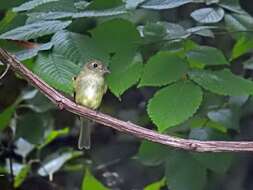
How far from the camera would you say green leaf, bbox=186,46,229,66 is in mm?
1995

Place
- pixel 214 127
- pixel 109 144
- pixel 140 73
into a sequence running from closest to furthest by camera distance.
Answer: pixel 140 73
pixel 214 127
pixel 109 144

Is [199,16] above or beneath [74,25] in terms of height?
beneath

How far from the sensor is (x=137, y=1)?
2031mm

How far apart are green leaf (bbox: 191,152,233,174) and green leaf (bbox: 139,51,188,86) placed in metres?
0.53

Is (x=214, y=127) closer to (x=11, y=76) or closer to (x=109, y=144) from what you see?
(x=11, y=76)

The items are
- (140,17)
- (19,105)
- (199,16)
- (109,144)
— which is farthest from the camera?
(109,144)

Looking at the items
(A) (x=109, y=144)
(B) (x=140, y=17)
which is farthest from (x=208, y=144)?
(A) (x=109, y=144)

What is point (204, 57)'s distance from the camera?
2021mm

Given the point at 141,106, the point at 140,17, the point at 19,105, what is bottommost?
the point at 141,106

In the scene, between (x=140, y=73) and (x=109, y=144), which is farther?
(x=109, y=144)

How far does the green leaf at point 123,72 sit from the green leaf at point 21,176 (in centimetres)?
106

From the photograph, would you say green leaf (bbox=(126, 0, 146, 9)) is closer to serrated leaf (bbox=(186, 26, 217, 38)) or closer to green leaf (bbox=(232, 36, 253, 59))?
serrated leaf (bbox=(186, 26, 217, 38))

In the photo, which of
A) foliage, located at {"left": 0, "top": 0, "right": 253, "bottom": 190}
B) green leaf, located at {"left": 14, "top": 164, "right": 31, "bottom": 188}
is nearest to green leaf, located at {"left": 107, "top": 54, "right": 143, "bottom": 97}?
foliage, located at {"left": 0, "top": 0, "right": 253, "bottom": 190}

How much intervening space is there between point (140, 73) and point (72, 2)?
287 mm
